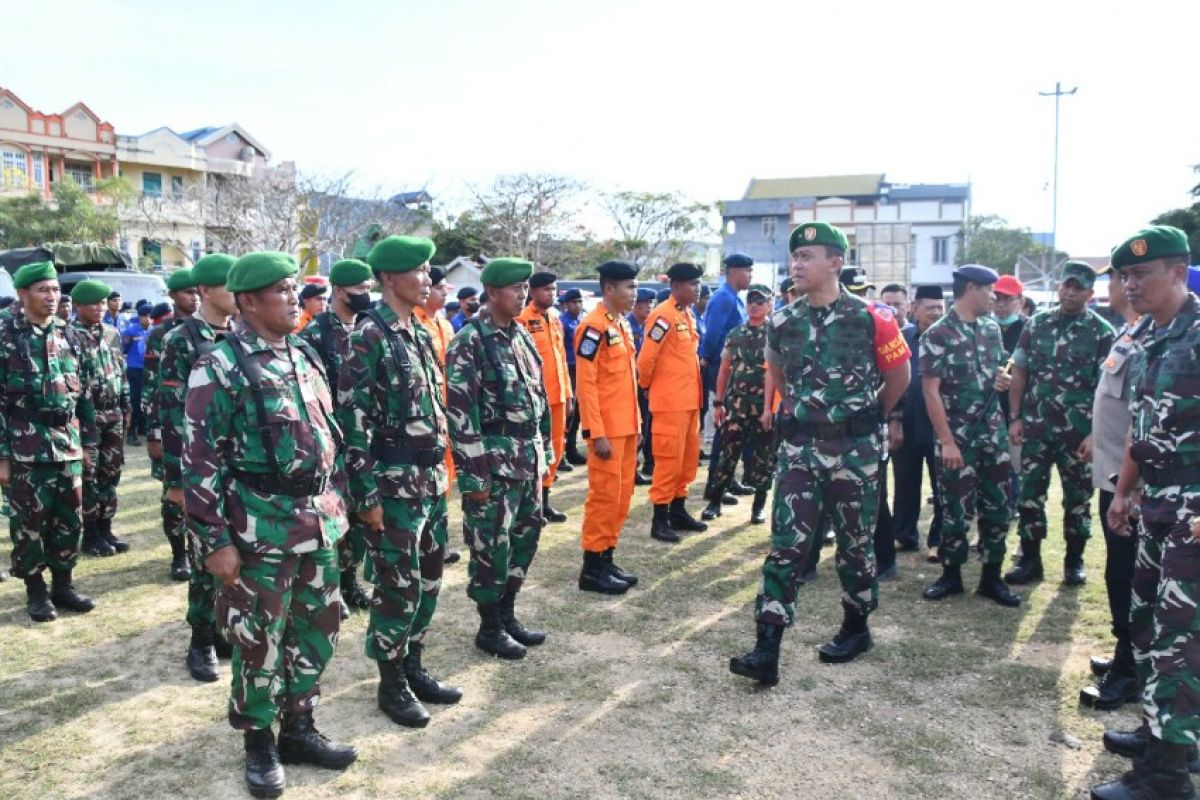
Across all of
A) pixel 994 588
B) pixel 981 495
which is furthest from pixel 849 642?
pixel 981 495

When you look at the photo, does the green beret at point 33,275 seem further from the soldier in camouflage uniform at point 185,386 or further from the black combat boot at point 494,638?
the black combat boot at point 494,638

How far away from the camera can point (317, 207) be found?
106ft

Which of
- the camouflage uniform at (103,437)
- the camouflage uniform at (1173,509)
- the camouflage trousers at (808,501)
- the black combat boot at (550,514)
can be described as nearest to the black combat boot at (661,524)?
the black combat boot at (550,514)

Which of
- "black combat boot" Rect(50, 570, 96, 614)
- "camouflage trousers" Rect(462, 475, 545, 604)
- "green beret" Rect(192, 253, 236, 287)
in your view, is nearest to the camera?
"green beret" Rect(192, 253, 236, 287)

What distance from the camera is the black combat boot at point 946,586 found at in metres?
5.60

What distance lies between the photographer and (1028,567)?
5.93 metres

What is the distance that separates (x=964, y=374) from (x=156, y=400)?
488cm

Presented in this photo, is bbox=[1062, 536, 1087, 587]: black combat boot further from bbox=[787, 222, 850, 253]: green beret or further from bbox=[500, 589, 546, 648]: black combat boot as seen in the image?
bbox=[500, 589, 546, 648]: black combat boot

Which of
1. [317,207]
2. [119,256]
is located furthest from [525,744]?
[317,207]

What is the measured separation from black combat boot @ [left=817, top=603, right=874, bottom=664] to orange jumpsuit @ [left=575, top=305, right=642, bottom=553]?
1599 mm

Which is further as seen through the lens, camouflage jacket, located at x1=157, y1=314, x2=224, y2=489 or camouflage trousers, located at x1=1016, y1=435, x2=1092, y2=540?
camouflage trousers, located at x1=1016, y1=435, x2=1092, y2=540

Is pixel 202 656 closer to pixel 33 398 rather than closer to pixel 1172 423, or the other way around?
pixel 33 398

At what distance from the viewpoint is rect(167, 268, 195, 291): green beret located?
5.14 meters

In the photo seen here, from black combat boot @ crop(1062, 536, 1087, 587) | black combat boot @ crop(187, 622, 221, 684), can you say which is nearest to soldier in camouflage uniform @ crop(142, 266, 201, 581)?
black combat boot @ crop(187, 622, 221, 684)
